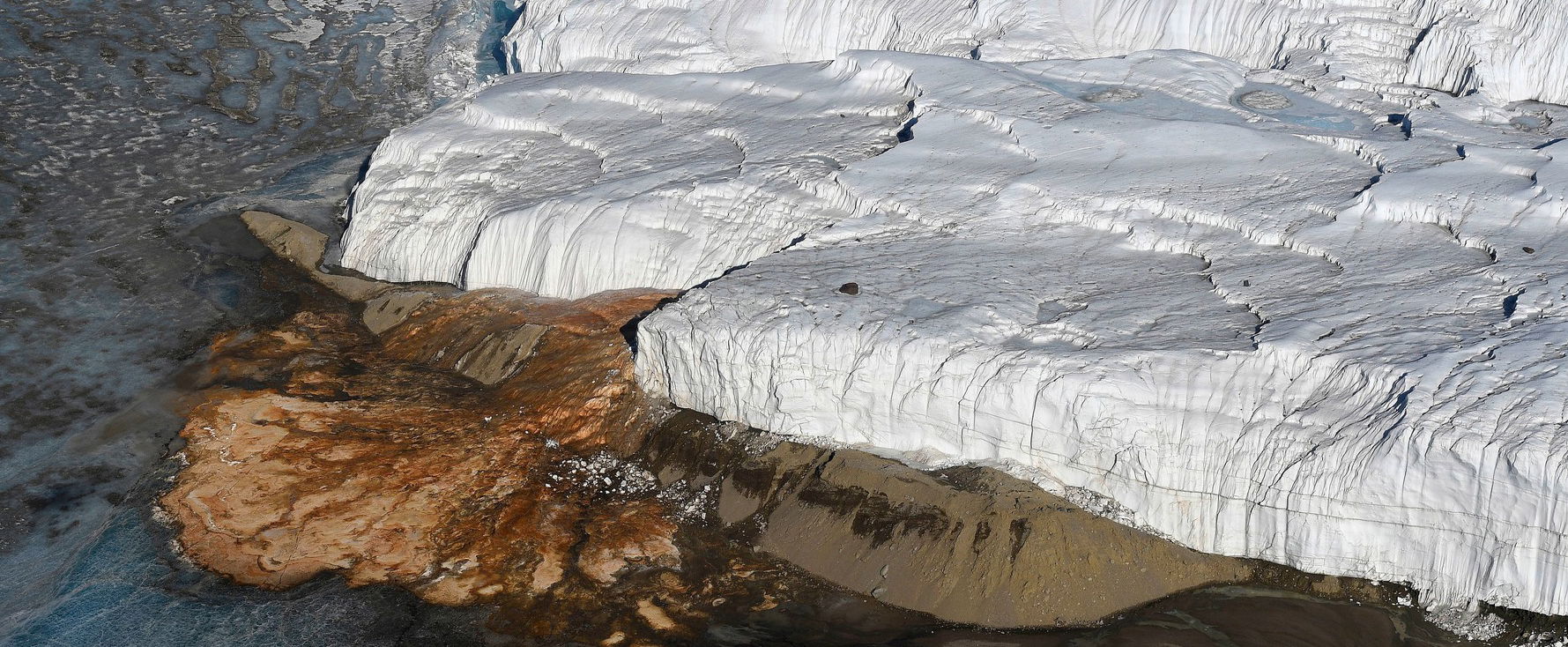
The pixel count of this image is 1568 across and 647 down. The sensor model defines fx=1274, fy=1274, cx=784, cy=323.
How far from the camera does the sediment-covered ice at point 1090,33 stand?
9680 millimetres

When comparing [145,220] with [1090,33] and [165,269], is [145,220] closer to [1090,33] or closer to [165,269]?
[165,269]

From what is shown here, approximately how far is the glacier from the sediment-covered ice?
0.49 metres

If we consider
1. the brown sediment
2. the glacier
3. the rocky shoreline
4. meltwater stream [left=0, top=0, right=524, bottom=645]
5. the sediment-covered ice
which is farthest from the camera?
the sediment-covered ice

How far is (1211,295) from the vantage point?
6727 millimetres

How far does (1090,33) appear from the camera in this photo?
10914 millimetres

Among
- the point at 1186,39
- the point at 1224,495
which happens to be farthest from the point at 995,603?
the point at 1186,39

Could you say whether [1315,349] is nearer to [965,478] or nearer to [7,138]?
[965,478]

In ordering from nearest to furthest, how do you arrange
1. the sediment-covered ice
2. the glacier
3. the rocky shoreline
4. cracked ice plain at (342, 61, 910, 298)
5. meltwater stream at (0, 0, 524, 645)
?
the glacier → the rocky shoreline → meltwater stream at (0, 0, 524, 645) → cracked ice plain at (342, 61, 910, 298) → the sediment-covered ice

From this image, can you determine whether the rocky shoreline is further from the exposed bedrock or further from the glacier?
the glacier

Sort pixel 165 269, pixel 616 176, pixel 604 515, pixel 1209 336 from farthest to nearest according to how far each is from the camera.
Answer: pixel 165 269 → pixel 616 176 → pixel 604 515 → pixel 1209 336

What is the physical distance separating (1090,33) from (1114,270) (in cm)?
443

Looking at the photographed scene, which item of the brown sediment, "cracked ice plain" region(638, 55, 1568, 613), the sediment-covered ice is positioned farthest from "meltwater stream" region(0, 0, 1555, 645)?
the sediment-covered ice

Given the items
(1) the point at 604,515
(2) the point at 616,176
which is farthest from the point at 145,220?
(1) the point at 604,515

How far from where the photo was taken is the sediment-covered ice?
31.8ft
